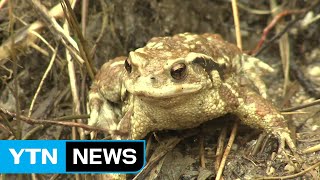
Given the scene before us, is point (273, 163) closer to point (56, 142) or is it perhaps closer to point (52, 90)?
point (56, 142)

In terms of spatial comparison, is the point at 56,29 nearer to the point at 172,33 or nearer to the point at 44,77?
the point at 44,77

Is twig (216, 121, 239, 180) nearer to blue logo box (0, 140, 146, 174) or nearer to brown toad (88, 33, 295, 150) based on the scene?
brown toad (88, 33, 295, 150)

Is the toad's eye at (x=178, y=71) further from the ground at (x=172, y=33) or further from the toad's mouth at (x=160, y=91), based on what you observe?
the ground at (x=172, y=33)

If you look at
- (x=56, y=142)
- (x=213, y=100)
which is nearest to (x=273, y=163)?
(x=213, y=100)

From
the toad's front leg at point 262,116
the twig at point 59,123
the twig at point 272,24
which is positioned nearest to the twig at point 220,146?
the toad's front leg at point 262,116

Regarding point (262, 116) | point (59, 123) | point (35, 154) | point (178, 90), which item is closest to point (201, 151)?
point (262, 116)

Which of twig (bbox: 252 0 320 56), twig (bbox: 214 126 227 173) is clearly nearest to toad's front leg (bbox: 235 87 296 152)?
twig (bbox: 214 126 227 173)
